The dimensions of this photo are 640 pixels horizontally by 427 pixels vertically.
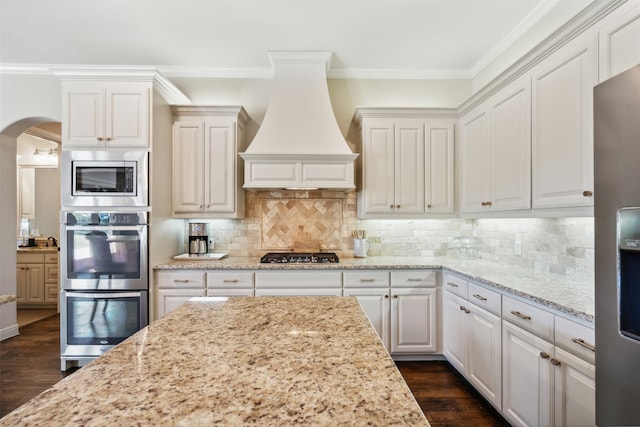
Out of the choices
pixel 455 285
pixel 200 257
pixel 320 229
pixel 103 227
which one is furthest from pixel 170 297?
pixel 455 285

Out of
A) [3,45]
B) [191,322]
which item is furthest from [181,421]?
[3,45]

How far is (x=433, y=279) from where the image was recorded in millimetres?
2893

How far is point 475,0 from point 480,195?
5.16 feet

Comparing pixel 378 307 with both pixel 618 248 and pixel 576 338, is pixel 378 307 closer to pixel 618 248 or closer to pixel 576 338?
pixel 576 338

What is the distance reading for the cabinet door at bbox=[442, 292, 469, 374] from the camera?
249cm

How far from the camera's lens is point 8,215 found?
3551 mm

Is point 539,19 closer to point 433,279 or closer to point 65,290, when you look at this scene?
point 433,279

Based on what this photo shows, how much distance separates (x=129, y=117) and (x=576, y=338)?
140 inches

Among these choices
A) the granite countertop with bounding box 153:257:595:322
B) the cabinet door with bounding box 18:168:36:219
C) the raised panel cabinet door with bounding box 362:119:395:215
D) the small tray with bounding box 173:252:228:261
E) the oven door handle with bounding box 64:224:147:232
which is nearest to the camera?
the granite countertop with bounding box 153:257:595:322

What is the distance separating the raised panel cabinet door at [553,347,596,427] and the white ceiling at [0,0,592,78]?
8.00ft

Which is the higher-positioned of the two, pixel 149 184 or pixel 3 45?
pixel 3 45

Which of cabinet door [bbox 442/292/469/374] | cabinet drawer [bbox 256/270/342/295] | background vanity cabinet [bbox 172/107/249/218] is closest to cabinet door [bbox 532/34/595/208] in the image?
cabinet door [bbox 442/292/469/374]

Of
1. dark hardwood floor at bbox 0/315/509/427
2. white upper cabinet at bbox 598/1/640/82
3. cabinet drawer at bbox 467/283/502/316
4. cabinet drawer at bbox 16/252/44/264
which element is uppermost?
white upper cabinet at bbox 598/1/640/82

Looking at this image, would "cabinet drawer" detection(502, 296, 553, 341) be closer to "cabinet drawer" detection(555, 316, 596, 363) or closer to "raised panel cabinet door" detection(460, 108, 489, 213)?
"cabinet drawer" detection(555, 316, 596, 363)
